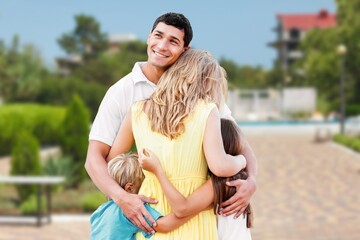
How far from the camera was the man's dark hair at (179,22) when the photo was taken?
2445 mm

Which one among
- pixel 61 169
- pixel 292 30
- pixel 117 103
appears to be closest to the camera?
pixel 117 103

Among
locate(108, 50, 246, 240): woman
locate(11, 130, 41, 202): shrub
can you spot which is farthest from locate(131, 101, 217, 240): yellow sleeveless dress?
locate(11, 130, 41, 202): shrub

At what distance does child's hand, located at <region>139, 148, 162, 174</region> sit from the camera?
2.35 metres

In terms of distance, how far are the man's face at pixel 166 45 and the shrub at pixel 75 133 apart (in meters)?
10.4

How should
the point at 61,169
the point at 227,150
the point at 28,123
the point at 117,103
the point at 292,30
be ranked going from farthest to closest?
1. the point at 292,30
2. the point at 28,123
3. the point at 61,169
4. the point at 117,103
5. the point at 227,150

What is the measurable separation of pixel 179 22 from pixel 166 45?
0.30 ft

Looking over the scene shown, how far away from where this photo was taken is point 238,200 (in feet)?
8.02

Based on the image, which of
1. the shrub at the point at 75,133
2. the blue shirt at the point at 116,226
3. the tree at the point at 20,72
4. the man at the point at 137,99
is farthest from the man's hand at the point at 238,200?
the tree at the point at 20,72

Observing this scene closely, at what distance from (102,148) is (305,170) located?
1359 centimetres

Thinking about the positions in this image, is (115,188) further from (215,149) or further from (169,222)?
(215,149)

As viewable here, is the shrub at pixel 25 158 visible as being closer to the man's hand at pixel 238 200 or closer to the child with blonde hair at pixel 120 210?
the child with blonde hair at pixel 120 210

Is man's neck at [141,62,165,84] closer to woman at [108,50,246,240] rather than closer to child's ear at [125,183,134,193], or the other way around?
woman at [108,50,246,240]

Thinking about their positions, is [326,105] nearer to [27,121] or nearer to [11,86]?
[11,86]

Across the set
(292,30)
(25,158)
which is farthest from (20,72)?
(292,30)
